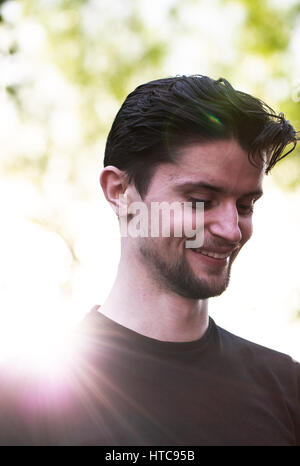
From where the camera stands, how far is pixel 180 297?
7.34 ft

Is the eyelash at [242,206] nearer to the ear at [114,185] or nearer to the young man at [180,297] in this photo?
the young man at [180,297]

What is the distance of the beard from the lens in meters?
2.16

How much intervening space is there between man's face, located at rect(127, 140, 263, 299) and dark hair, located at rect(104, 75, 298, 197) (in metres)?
0.06

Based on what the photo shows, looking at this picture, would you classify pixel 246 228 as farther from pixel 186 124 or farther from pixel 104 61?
pixel 104 61

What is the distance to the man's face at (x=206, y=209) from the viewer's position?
2.12 m

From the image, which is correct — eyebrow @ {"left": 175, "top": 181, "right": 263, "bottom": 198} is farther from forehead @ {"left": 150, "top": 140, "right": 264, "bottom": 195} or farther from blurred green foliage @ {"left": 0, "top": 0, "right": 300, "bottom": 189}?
blurred green foliage @ {"left": 0, "top": 0, "right": 300, "bottom": 189}

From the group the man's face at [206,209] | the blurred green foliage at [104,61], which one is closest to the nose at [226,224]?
the man's face at [206,209]

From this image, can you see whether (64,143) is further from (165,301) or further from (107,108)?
(165,301)

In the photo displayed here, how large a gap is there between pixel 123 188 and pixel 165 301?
56 centimetres

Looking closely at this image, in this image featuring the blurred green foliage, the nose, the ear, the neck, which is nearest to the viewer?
the nose

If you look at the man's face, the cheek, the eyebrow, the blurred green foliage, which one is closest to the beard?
the man's face

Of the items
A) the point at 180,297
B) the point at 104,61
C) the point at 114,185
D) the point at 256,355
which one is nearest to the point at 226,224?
the point at 180,297

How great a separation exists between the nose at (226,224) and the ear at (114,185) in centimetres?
48

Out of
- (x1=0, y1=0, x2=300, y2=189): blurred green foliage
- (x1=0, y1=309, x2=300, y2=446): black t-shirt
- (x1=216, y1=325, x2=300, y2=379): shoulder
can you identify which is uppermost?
(x1=0, y1=0, x2=300, y2=189): blurred green foliage
